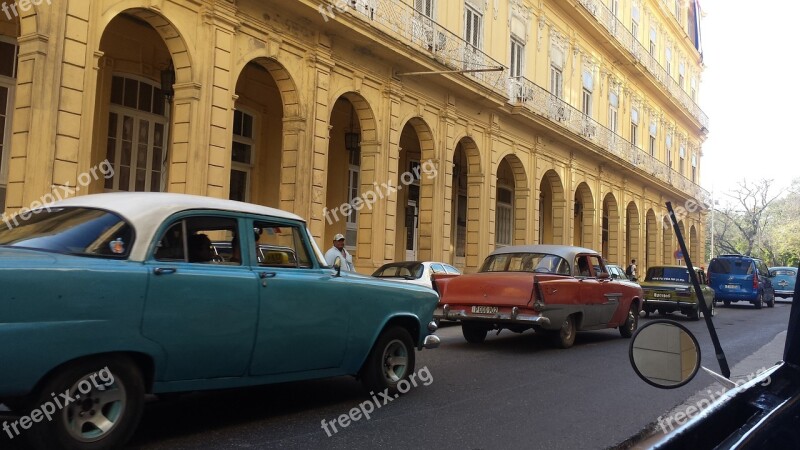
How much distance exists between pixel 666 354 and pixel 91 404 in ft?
11.3

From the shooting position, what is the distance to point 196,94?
12.8 m

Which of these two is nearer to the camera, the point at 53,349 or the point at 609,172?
the point at 53,349

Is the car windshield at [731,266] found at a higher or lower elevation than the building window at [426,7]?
lower

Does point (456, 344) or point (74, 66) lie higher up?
point (74, 66)

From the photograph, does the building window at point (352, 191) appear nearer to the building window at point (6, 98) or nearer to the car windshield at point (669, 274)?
the car windshield at point (669, 274)

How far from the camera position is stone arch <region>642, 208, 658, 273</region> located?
3997 cm

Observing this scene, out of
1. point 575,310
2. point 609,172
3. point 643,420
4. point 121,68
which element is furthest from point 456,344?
point 609,172

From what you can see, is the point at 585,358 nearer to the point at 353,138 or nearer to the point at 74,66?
the point at 74,66

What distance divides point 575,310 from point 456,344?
6.45 ft

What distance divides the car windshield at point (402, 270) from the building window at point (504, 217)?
551 inches

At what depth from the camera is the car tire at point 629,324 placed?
1272 centimetres

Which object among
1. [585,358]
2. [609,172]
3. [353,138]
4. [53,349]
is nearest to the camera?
[53,349]

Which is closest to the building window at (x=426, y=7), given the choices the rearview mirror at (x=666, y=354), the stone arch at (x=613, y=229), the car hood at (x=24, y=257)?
the car hood at (x=24, y=257)

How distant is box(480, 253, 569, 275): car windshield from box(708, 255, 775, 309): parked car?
56.9 ft
